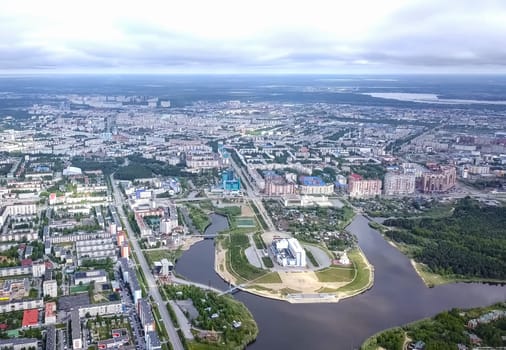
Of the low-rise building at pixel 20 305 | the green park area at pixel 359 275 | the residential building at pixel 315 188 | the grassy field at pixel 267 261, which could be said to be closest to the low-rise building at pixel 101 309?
the low-rise building at pixel 20 305

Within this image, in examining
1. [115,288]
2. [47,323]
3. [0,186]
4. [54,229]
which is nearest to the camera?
[47,323]

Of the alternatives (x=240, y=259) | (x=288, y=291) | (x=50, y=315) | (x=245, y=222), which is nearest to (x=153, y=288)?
(x=50, y=315)

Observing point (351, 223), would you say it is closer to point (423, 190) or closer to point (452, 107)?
point (423, 190)

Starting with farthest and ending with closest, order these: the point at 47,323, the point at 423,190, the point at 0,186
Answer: the point at 423,190 → the point at 0,186 → the point at 47,323

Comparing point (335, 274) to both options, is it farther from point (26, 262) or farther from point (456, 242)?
point (26, 262)

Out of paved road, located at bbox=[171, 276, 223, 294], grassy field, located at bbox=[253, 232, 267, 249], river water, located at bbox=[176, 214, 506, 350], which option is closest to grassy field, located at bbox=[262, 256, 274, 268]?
grassy field, located at bbox=[253, 232, 267, 249]

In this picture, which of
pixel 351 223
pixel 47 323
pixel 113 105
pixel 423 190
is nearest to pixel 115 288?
pixel 47 323

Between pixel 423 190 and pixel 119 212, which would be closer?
pixel 119 212
